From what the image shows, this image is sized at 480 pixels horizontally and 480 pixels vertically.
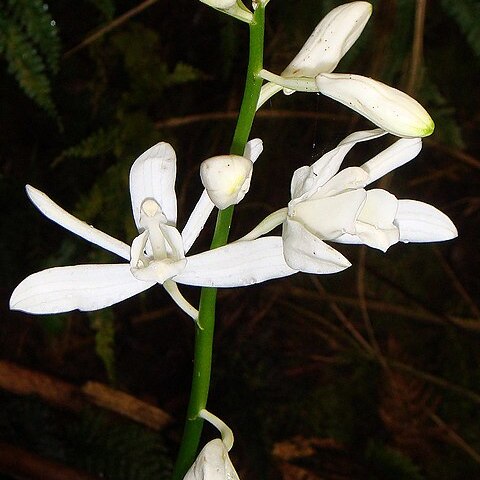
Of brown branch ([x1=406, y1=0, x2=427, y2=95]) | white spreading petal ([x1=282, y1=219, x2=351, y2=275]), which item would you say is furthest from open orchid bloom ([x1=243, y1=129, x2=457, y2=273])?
brown branch ([x1=406, y1=0, x2=427, y2=95])

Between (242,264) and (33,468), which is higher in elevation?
(242,264)

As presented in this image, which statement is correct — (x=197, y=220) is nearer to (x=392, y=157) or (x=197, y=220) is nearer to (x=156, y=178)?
(x=156, y=178)

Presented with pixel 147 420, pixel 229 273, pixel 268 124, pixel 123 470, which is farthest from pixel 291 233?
pixel 268 124

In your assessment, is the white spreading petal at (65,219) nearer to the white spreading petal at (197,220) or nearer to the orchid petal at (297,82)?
the white spreading petal at (197,220)

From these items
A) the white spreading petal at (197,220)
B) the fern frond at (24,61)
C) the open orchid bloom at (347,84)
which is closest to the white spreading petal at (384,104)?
the open orchid bloom at (347,84)

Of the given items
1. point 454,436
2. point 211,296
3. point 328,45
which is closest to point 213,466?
point 211,296

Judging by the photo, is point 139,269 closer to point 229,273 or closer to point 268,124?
point 229,273

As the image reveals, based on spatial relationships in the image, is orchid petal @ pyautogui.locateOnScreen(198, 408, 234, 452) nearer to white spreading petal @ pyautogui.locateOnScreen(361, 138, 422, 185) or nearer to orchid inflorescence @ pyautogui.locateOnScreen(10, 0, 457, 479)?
orchid inflorescence @ pyautogui.locateOnScreen(10, 0, 457, 479)
